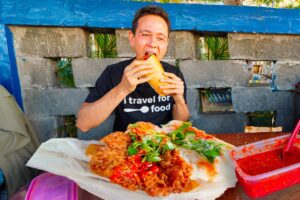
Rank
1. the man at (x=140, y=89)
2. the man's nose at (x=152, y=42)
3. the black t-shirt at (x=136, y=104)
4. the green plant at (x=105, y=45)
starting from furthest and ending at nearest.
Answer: the green plant at (x=105, y=45) < the black t-shirt at (x=136, y=104) < the man's nose at (x=152, y=42) < the man at (x=140, y=89)

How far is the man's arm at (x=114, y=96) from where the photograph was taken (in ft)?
5.84

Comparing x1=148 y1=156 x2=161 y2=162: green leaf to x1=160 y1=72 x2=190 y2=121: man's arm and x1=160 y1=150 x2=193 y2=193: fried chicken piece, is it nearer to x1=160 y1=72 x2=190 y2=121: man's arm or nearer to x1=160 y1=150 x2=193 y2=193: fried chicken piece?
x1=160 y1=150 x2=193 y2=193: fried chicken piece

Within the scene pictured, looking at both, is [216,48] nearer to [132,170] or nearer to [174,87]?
[174,87]

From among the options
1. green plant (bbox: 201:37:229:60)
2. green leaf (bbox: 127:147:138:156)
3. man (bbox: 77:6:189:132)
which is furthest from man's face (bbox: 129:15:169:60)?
green plant (bbox: 201:37:229:60)

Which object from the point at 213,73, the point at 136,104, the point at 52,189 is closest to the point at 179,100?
the point at 136,104

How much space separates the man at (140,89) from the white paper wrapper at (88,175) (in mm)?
625

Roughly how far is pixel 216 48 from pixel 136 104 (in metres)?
1.29

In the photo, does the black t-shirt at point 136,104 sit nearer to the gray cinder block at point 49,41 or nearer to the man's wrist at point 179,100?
the man's wrist at point 179,100

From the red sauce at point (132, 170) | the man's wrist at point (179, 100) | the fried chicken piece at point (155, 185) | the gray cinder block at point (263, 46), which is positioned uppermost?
the gray cinder block at point (263, 46)

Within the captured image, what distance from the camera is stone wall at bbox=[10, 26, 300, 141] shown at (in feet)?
9.23

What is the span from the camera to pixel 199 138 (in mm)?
1557

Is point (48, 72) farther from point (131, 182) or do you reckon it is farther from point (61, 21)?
point (131, 182)

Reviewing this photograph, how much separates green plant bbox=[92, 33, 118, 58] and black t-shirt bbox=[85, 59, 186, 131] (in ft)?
1.51

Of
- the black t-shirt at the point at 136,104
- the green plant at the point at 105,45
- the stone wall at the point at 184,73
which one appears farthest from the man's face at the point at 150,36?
the green plant at the point at 105,45
